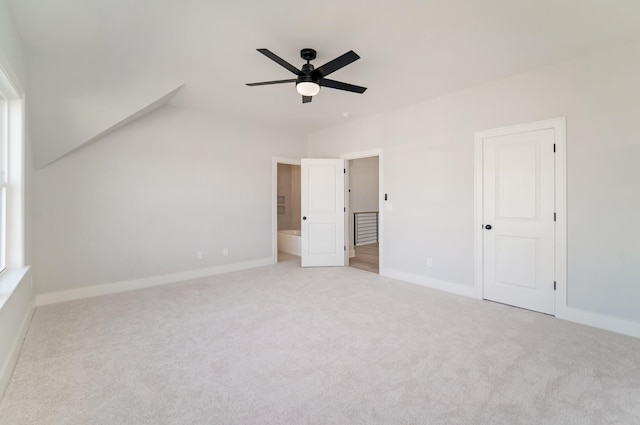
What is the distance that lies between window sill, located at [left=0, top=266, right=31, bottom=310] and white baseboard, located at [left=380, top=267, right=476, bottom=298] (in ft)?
13.8

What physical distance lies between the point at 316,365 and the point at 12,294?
92.8 inches

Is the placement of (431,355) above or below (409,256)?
below

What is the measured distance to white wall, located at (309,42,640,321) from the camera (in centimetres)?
269

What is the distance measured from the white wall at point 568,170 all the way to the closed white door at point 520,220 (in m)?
0.18

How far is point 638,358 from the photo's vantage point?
227 cm

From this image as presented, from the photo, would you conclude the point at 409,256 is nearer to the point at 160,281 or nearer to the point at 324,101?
the point at 324,101

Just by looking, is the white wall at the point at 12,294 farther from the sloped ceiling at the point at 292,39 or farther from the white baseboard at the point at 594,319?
the white baseboard at the point at 594,319

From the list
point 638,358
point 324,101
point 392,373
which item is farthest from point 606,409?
point 324,101

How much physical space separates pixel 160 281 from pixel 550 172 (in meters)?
5.09

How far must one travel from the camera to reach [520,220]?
334 cm

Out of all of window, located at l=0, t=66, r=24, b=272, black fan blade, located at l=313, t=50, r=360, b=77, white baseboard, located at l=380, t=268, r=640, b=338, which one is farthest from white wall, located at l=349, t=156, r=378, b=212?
window, located at l=0, t=66, r=24, b=272

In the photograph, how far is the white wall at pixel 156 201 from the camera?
3538mm

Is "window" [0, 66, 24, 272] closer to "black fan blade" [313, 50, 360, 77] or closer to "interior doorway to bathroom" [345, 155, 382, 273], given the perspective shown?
"black fan blade" [313, 50, 360, 77]

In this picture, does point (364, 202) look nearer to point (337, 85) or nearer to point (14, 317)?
point (337, 85)
